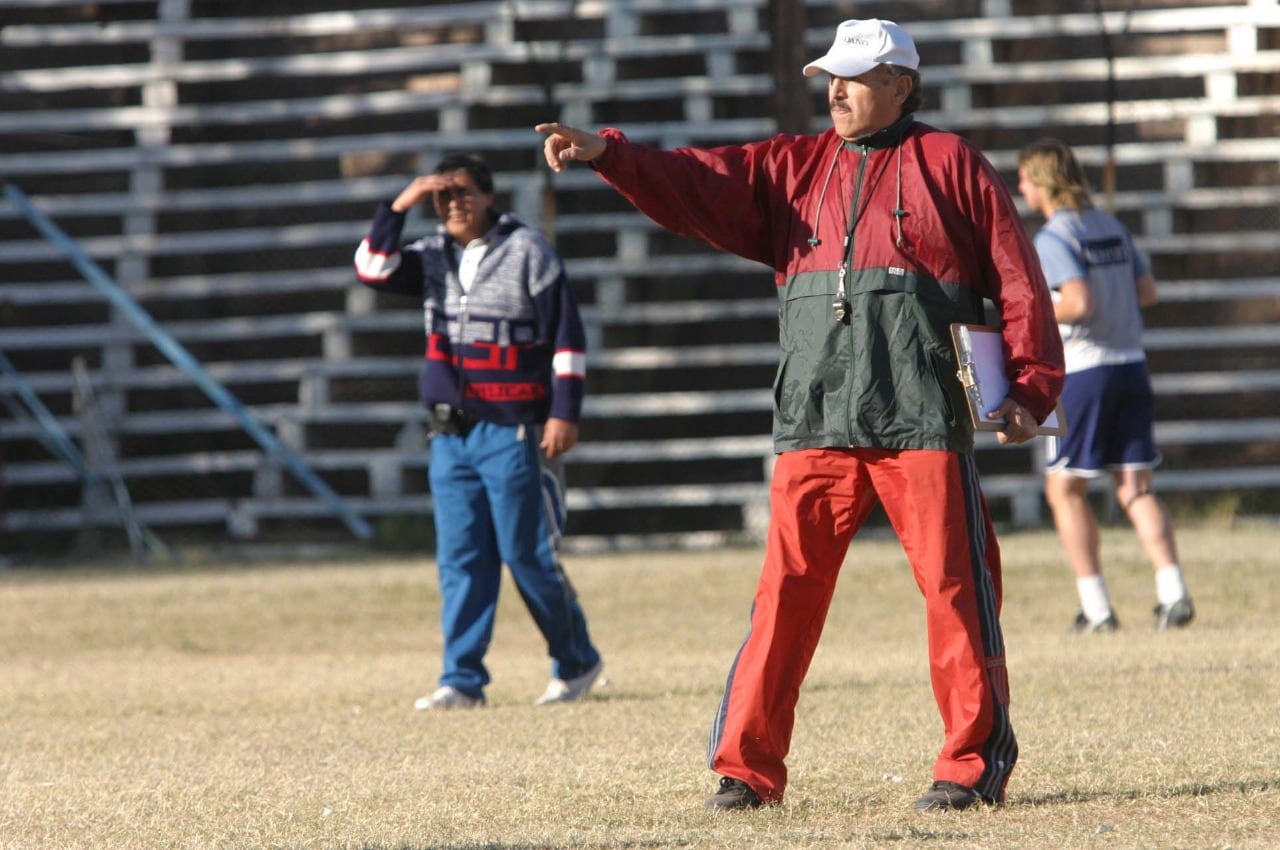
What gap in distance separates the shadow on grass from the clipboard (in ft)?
3.09

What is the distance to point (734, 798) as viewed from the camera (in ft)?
16.0

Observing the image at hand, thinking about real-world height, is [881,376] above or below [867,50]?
below

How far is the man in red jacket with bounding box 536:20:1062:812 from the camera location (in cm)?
484

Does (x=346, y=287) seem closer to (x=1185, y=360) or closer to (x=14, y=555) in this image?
(x=14, y=555)

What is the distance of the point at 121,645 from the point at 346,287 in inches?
214

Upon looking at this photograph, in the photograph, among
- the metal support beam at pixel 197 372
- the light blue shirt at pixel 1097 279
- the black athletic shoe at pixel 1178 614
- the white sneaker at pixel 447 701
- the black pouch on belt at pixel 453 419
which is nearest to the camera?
the white sneaker at pixel 447 701

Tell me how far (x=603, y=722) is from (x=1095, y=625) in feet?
9.78

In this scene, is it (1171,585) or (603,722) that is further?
(1171,585)

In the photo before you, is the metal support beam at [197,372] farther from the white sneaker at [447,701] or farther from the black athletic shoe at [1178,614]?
the white sneaker at [447,701]

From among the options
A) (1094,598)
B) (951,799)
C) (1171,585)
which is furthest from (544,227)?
(951,799)

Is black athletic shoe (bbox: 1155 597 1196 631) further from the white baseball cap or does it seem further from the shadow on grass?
the white baseball cap

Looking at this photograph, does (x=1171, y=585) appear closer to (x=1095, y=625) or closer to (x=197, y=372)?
(x=1095, y=625)

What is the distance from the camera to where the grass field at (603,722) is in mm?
4773

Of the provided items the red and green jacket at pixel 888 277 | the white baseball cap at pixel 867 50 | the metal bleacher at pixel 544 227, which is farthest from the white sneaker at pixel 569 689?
the metal bleacher at pixel 544 227
